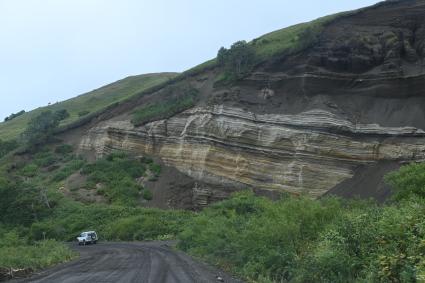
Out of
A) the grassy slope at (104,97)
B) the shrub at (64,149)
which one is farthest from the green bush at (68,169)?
the grassy slope at (104,97)

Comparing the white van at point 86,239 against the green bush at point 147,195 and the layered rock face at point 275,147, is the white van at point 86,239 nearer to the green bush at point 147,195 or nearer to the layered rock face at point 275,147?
the green bush at point 147,195

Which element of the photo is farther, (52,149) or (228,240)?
(52,149)

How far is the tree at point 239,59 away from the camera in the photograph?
66.2m

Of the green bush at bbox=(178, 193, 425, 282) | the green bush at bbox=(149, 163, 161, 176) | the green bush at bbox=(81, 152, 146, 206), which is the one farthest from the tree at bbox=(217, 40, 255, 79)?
the green bush at bbox=(178, 193, 425, 282)

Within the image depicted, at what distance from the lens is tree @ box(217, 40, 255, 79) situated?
66188 mm

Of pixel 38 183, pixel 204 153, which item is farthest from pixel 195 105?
pixel 38 183

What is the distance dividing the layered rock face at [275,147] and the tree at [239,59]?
7325mm

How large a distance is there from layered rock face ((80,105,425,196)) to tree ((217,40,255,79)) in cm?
733

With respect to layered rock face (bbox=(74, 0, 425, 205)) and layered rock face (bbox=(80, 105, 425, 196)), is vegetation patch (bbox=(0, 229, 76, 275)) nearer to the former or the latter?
layered rock face (bbox=(80, 105, 425, 196))

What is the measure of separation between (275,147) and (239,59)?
16369 mm

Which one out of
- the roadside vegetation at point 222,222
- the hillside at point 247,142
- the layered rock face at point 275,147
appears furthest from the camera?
the layered rock face at point 275,147

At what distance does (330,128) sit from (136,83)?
9146 cm

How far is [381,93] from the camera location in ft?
185

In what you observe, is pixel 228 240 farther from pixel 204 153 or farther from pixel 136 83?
pixel 136 83
